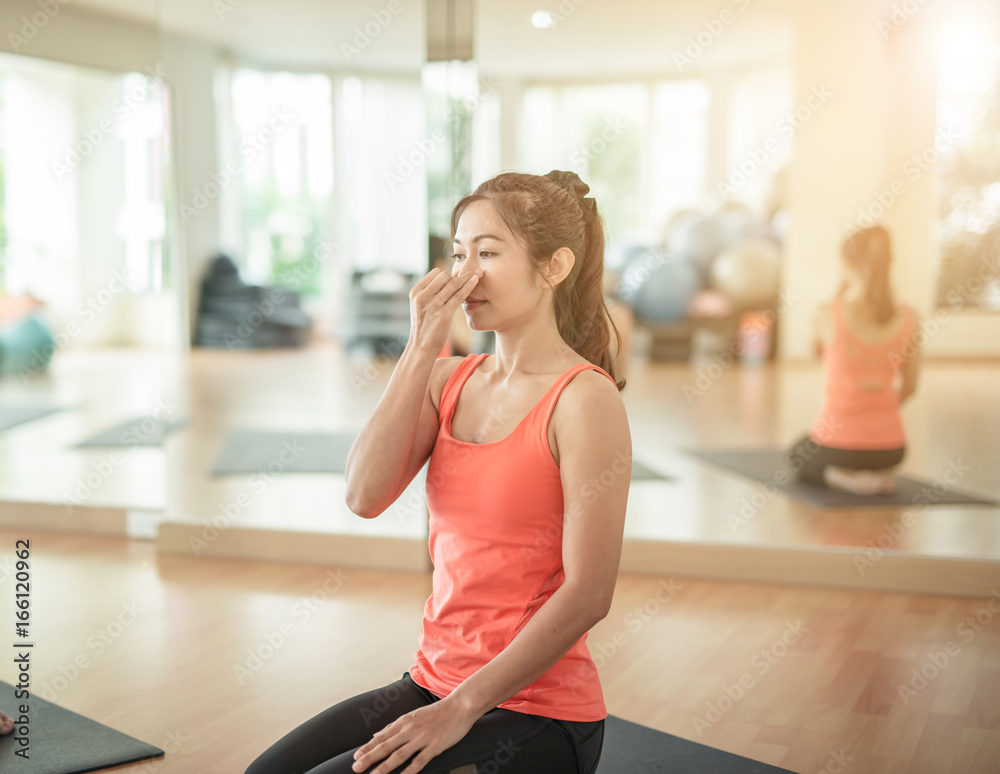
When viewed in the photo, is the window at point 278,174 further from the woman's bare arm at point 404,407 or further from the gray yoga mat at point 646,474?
the woman's bare arm at point 404,407

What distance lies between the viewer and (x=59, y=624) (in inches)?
108

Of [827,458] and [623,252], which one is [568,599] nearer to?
[827,458]

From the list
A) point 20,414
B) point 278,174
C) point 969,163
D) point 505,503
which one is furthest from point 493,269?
point 20,414

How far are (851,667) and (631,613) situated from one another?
65cm

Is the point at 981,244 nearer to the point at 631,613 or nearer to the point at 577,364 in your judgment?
the point at 631,613

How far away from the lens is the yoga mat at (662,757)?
1911mm

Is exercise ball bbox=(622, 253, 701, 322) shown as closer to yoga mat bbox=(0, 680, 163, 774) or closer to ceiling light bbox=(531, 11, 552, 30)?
ceiling light bbox=(531, 11, 552, 30)

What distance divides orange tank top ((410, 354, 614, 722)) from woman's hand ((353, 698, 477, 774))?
0.11m

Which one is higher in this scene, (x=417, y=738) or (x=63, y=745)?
(x=417, y=738)

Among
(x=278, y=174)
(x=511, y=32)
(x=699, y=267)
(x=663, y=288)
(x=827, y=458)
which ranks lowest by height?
(x=827, y=458)

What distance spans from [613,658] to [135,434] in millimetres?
3093

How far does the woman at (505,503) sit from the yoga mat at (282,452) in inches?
100

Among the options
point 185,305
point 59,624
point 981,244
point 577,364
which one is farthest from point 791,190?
point 59,624

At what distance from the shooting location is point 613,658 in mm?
2545
